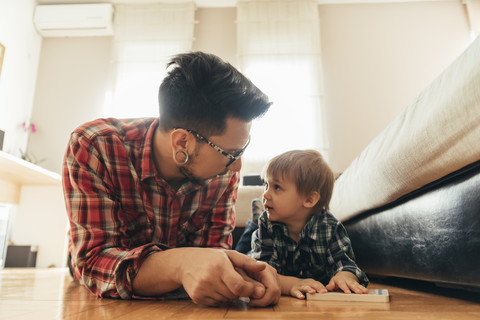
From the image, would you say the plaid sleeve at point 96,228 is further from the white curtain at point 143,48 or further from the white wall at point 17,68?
the white wall at point 17,68

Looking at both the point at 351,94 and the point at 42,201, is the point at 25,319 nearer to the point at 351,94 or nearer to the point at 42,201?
the point at 42,201

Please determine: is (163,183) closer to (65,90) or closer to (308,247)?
(308,247)

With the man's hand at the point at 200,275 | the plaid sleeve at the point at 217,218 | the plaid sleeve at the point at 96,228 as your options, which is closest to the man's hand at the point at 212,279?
the man's hand at the point at 200,275

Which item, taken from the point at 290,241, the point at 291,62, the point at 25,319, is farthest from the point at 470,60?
the point at 291,62

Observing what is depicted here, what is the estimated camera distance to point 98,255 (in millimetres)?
763

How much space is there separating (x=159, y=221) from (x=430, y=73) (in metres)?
3.18

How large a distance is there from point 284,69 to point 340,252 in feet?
8.02

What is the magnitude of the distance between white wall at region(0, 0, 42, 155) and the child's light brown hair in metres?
2.73

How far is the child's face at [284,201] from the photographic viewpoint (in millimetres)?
1234

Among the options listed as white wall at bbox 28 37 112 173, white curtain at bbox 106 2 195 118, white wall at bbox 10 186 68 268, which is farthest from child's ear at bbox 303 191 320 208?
white wall at bbox 28 37 112 173

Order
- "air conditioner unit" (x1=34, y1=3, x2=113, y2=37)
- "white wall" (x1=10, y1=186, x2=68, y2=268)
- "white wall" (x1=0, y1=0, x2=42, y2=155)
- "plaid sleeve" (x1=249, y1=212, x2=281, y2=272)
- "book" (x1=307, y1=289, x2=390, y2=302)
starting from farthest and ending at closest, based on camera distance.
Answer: "air conditioner unit" (x1=34, y1=3, x2=113, y2=37)
"white wall" (x1=0, y1=0, x2=42, y2=155)
"white wall" (x1=10, y1=186, x2=68, y2=268)
"plaid sleeve" (x1=249, y1=212, x2=281, y2=272)
"book" (x1=307, y1=289, x2=390, y2=302)

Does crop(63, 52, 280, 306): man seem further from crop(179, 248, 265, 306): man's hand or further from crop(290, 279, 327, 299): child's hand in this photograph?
crop(290, 279, 327, 299): child's hand

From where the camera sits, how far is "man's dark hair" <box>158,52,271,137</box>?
2.77 ft

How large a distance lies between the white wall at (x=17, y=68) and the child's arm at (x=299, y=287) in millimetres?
2962
